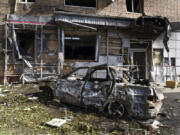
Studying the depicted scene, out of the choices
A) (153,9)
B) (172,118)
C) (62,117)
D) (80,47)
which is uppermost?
(153,9)

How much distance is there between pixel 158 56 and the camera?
1191 centimetres

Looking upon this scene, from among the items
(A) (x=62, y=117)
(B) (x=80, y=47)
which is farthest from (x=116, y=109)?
(B) (x=80, y=47)

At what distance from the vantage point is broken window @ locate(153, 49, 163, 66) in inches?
465

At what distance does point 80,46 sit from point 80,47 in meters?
0.07

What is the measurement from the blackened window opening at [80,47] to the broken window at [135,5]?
3976mm

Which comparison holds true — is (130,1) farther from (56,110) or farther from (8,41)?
(56,110)

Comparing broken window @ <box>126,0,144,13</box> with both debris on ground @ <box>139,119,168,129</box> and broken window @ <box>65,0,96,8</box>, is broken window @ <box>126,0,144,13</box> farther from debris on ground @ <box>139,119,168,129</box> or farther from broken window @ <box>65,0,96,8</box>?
debris on ground @ <box>139,119,168,129</box>

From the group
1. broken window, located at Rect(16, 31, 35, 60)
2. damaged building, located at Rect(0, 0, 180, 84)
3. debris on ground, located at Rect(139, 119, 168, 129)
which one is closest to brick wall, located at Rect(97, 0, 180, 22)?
damaged building, located at Rect(0, 0, 180, 84)

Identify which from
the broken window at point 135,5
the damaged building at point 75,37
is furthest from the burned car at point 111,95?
the broken window at point 135,5

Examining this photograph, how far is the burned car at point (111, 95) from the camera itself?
439 centimetres

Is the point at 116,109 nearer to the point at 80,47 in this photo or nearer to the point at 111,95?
the point at 111,95

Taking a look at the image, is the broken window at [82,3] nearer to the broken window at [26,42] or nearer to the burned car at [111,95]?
the broken window at [26,42]

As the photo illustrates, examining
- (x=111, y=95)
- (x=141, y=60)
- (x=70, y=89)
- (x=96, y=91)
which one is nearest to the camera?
(x=111, y=95)

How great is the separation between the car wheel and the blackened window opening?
20.3 ft
